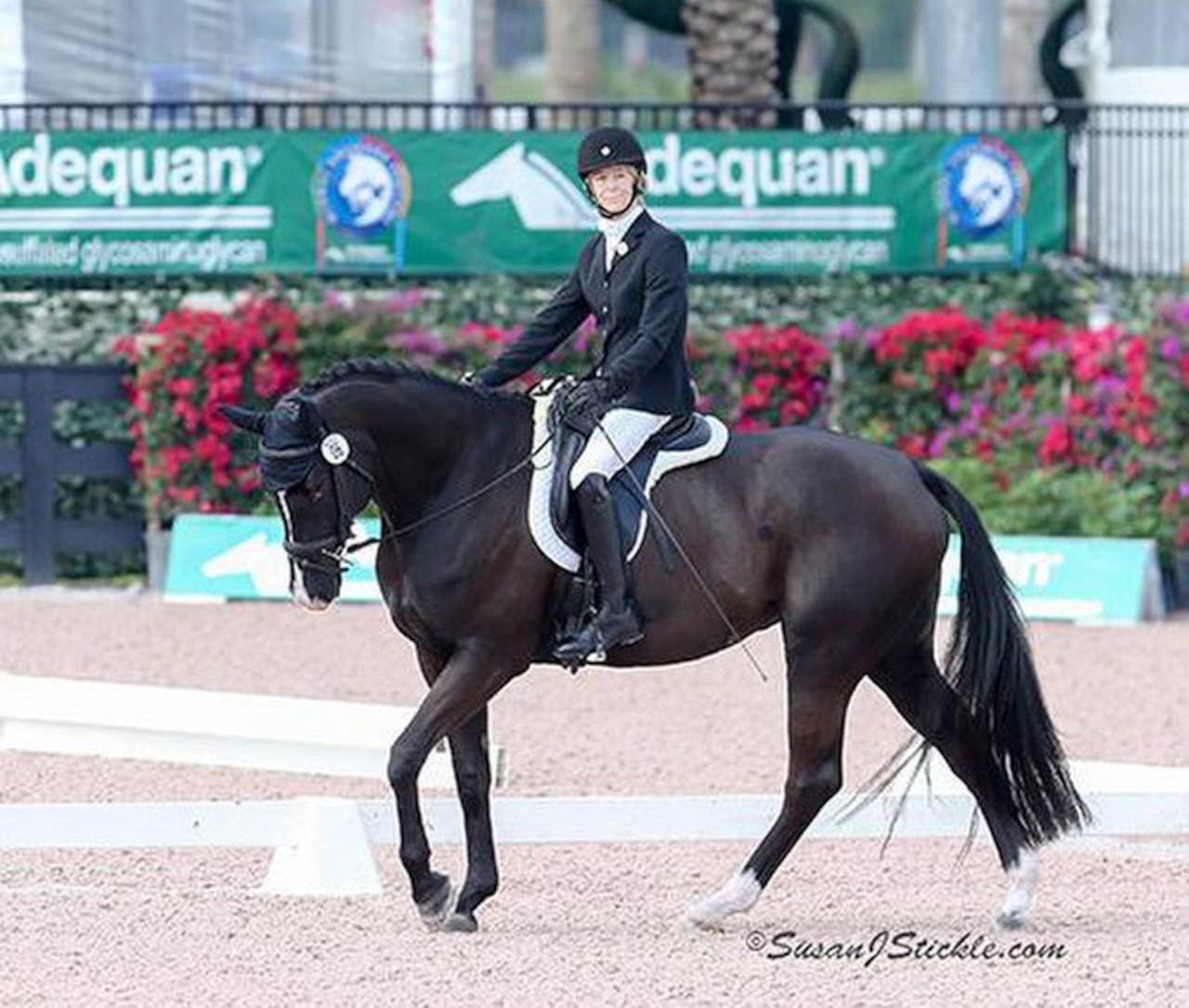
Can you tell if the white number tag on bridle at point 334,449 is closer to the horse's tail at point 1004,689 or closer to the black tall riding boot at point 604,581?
the black tall riding boot at point 604,581

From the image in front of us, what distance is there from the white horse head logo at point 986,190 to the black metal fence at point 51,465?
5109 mm

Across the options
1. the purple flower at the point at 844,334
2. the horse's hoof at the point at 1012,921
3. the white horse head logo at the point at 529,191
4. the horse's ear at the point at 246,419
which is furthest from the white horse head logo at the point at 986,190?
the horse's ear at the point at 246,419

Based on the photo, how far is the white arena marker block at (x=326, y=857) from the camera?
355 inches

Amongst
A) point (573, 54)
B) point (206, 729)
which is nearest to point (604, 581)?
point (206, 729)

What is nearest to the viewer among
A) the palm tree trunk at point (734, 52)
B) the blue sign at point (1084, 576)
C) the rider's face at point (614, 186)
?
the rider's face at point (614, 186)

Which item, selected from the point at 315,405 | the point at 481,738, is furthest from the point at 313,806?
the point at 315,405

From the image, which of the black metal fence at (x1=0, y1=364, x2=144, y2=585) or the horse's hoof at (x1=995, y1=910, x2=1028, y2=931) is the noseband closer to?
the horse's hoof at (x1=995, y1=910, x2=1028, y2=931)

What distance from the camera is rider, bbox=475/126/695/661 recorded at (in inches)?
344

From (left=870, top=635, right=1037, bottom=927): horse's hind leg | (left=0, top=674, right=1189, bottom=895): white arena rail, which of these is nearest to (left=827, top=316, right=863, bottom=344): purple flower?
(left=0, top=674, right=1189, bottom=895): white arena rail

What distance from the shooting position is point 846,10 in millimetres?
77188

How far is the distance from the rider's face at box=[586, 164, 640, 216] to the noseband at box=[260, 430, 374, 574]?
1.02 meters

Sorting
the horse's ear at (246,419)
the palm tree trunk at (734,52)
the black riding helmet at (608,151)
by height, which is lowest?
the horse's ear at (246,419)

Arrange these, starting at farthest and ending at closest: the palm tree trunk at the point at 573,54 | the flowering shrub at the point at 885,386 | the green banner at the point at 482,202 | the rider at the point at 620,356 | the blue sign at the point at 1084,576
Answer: the palm tree trunk at the point at 573,54 → the green banner at the point at 482,202 → the flowering shrub at the point at 885,386 → the blue sign at the point at 1084,576 → the rider at the point at 620,356

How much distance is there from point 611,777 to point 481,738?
2.70 meters
